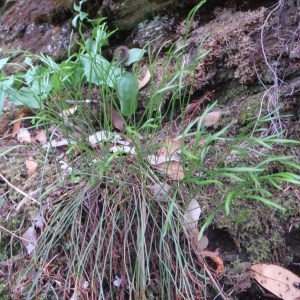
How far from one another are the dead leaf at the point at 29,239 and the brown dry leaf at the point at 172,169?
1.39 feet

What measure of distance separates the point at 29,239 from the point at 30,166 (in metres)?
0.32

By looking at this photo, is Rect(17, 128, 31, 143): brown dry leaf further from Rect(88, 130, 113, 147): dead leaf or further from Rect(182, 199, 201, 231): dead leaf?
Rect(182, 199, 201, 231): dead leaf

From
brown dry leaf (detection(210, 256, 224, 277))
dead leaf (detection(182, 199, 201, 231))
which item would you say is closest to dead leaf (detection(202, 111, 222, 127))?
dead leaf (detection(182, 199, 201, 231))

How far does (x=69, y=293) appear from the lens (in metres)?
1.11

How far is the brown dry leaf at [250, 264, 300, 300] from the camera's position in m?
1.09

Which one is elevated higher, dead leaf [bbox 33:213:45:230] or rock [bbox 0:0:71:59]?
rock [bbox 0:0:71:59]

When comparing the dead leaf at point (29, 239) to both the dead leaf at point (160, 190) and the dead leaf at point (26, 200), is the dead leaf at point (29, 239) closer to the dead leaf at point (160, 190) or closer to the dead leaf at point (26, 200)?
the dead leaf at point (26, 200)

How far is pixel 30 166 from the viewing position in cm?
Result: 146

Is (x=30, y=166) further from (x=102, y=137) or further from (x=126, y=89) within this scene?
(x=126, y=89)

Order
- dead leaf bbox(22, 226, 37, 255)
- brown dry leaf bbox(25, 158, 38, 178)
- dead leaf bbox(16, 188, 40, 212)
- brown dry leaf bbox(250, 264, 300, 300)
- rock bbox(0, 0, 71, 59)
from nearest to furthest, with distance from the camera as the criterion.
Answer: brown dry leaf bbox(250, 264, 300, 300)
dead leaf bbox(22, 226, 37, 255)
dead leaf bbox(16, 188, 40, 212)
brown dry leaf bbox(25, 158, 38, 178)
rock bbox(0, 0, 71, 59)

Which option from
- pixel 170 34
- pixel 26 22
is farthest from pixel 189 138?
pixel 26 22

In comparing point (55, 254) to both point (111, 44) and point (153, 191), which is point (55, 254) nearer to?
point (153, 191)

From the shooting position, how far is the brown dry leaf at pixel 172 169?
1.18 meters

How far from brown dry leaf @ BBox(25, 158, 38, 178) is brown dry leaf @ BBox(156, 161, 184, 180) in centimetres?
48
